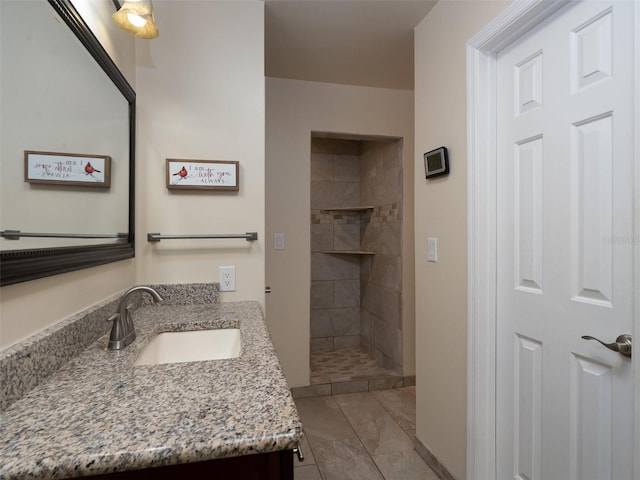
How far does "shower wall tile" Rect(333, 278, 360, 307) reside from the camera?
364cm

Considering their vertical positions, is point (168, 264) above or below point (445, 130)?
below

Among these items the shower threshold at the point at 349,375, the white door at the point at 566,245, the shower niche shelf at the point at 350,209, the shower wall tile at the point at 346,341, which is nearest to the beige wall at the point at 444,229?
the white door at the point at 566,245

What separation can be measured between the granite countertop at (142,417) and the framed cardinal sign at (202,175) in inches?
35.1

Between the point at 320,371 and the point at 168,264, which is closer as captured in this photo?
the point at 168,264

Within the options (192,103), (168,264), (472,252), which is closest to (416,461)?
(472,252)

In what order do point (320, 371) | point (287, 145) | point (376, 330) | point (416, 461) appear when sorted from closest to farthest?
point (416, 461), point (287, 145), point (320, 371), point (376, 330)

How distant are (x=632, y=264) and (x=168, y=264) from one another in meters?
1.73

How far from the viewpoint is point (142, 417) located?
597 mm

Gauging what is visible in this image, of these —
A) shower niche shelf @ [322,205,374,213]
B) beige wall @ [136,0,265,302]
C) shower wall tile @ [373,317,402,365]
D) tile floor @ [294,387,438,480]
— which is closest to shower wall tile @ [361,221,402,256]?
shower niche shelf @ [322,205,374,213]

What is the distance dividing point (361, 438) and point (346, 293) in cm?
176

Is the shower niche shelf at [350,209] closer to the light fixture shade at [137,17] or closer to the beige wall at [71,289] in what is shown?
the beige wall at [71,289]

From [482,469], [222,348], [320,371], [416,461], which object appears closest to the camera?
[222,348]

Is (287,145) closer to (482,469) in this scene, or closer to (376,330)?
(376,330)

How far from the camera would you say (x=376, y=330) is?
324cm
